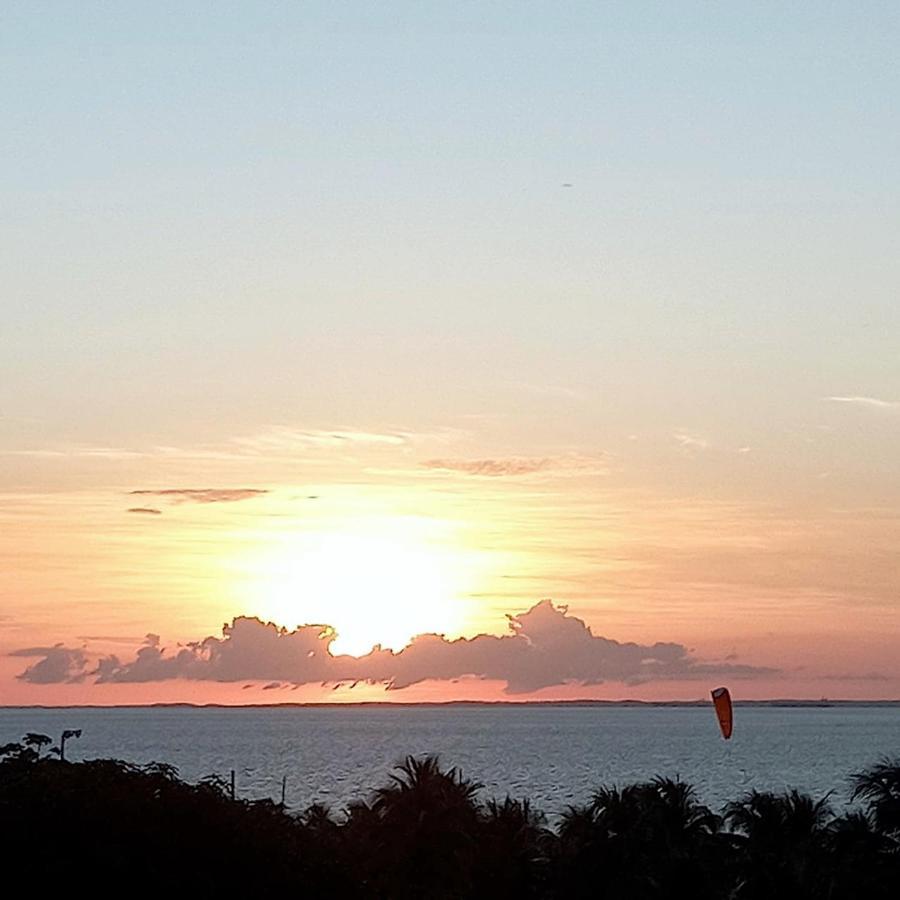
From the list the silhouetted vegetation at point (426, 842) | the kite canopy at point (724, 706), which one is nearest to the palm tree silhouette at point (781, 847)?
the silhouetted vegetation at point (426, 842)

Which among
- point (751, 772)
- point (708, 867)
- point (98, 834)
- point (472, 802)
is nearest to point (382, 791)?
point (472, 802)

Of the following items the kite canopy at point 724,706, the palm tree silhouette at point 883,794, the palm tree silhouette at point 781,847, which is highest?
the kite canopy at point 724,706

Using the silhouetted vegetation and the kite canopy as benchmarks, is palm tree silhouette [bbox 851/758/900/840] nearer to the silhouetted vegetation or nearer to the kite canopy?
the silhouetted vegetation

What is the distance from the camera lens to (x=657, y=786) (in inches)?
2286

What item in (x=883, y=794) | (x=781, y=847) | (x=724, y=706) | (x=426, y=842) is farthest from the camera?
(x=724, y=706)

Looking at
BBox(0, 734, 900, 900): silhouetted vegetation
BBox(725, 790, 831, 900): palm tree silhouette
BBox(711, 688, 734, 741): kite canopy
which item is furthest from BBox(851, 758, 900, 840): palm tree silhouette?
BBox(711, 688, 734, 741): kite canopy

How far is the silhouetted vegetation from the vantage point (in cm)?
3862

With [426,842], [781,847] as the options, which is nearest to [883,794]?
[781,847]

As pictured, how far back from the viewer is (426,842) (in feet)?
195

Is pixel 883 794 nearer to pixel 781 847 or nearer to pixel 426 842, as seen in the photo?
pixel 781 847

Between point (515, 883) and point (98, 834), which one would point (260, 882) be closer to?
point (98, 834)

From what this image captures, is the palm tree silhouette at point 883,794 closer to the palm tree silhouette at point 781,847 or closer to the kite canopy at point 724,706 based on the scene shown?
the palm tree silhouette at point 781,847

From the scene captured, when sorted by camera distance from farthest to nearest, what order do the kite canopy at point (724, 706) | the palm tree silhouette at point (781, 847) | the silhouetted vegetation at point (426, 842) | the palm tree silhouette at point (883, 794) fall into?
the kite canopy at point (724, 706)
the palm tree silhouette at point (883, 794)
the palm tree silhouette at point (781, 847)
the silhouetted vegetation at point (426, 842)

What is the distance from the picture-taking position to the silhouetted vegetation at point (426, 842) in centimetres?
3862
